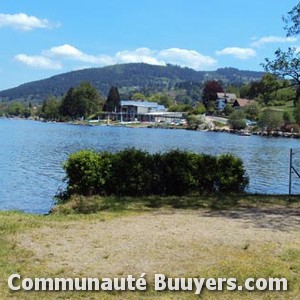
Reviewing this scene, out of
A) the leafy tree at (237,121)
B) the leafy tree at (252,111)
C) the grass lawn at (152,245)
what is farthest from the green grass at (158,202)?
the leafy tree at (252,111)

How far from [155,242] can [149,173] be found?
296 inches

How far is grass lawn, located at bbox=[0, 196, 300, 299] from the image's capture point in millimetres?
7559

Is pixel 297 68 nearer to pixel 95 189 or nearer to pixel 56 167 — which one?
pixel 95 189

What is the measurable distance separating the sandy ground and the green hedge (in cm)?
378

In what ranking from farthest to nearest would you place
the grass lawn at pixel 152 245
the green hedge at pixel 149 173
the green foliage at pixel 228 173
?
the green foliage at pixel 228 173 → the green hedge at pixel 149 173 → the grass lawn at pixel 152 245

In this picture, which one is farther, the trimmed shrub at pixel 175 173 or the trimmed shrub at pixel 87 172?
the trimmed shrub at pixel 175 173

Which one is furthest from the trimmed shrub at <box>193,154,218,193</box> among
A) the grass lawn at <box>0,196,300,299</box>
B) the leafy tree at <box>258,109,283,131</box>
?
the leafy tree at <box>258,109,283,131</box>

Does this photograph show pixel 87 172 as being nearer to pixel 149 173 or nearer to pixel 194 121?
pixel 149 173

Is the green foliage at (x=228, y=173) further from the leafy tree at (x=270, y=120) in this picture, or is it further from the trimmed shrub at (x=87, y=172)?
the leafy tree at (x=270, y=120)

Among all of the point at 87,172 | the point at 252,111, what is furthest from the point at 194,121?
the point at 87,172

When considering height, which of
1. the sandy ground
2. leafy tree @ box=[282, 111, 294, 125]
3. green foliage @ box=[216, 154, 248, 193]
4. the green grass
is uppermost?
leafy tree @ box=[282, 111, 294, 125]

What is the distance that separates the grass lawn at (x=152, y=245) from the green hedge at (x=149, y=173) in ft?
7.10

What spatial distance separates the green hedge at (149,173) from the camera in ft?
53.6

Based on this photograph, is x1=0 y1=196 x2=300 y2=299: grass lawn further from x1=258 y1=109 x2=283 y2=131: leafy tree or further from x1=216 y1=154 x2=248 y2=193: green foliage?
x1=258 y1=109 x2=283 y2=131: leafy tree
